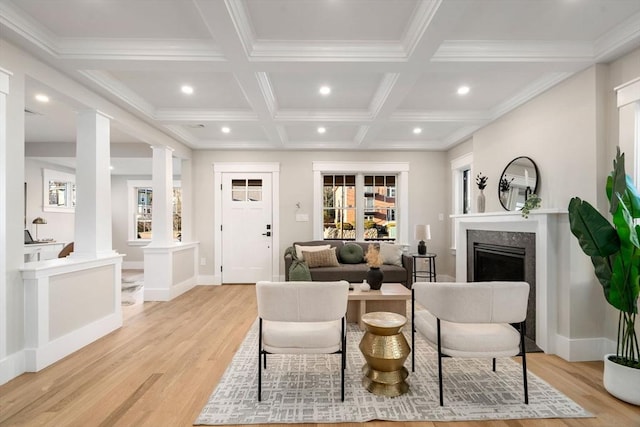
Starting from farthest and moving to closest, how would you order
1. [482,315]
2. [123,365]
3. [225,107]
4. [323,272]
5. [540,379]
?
[323,272] → [225,107] → [123,365] → [540,379] → [482,315]

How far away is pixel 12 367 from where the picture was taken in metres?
2.44

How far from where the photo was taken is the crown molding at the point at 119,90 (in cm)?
302

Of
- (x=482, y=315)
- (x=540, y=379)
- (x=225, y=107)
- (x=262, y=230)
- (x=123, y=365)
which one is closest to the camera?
(x=482, y=315)

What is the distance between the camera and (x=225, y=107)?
412 cm

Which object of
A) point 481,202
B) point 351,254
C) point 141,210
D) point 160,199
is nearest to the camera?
point 481,202

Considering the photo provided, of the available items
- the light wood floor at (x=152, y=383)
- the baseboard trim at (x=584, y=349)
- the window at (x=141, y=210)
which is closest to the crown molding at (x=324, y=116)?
the light wood floor at (x=152, y=383)

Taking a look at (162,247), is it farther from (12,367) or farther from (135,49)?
(135,49)

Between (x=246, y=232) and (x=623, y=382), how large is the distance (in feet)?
17.1

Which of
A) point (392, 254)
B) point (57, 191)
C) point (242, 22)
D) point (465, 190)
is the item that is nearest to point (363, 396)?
point (242, 22)

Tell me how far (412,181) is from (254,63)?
13.7ft

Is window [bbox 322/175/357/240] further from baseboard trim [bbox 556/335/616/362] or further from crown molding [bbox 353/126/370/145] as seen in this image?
baseboard trim [bbox 556/335/616/362]

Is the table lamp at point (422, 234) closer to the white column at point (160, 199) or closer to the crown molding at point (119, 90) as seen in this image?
the white column at point (160, 199)

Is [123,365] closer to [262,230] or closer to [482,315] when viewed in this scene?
[482,315]

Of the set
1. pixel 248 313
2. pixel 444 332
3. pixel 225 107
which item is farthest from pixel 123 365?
pixel 225 107
